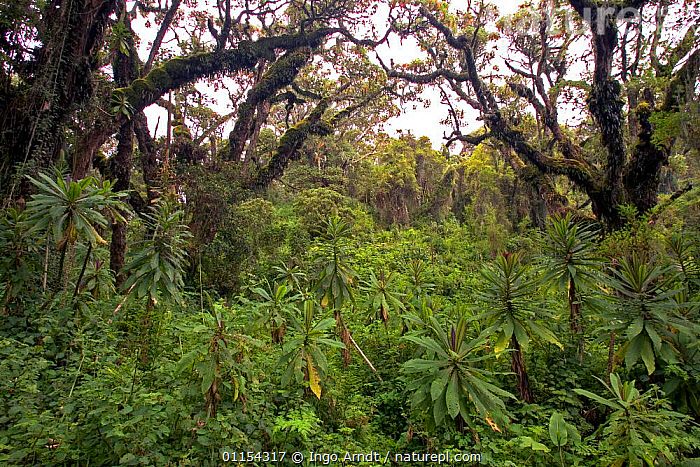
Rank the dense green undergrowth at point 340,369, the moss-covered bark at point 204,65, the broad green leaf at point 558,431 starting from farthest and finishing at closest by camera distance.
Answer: the moss-covered bark at point 204,65 → the broad green leaf at point 558,431 → the dense green undergrowth at point 340,369

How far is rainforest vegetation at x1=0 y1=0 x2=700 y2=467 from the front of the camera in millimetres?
3312

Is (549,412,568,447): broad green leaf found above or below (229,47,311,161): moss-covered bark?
below

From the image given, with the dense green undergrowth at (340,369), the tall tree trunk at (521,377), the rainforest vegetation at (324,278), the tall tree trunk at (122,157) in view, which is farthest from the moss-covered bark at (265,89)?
the tall tree trunk at (521,377)

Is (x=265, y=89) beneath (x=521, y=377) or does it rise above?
above

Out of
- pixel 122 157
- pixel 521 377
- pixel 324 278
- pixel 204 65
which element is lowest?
pixel 521 377

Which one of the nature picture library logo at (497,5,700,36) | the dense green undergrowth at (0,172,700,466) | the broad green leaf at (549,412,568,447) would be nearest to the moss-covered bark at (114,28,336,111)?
the dense green undergrowth at (0,172,700,466)

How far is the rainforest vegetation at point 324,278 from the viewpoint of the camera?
3312 mm

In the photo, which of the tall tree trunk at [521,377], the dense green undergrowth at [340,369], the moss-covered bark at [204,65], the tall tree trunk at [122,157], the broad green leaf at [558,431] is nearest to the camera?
the dense green undergrowth at [340,369]

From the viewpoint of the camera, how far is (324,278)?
17.3 ft

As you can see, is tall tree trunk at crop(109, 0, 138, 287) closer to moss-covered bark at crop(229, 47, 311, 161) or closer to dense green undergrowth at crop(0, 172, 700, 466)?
dense green undergrowth at crop(0, 172, 700, 466)

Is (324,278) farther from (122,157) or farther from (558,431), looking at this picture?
(122,157)

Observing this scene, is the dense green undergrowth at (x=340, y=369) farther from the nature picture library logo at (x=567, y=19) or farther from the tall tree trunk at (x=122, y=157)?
the nature picture library logo at (x=567, y=19)

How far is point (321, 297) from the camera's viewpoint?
5.32 metres

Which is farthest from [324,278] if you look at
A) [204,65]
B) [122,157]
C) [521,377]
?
[204,65]
